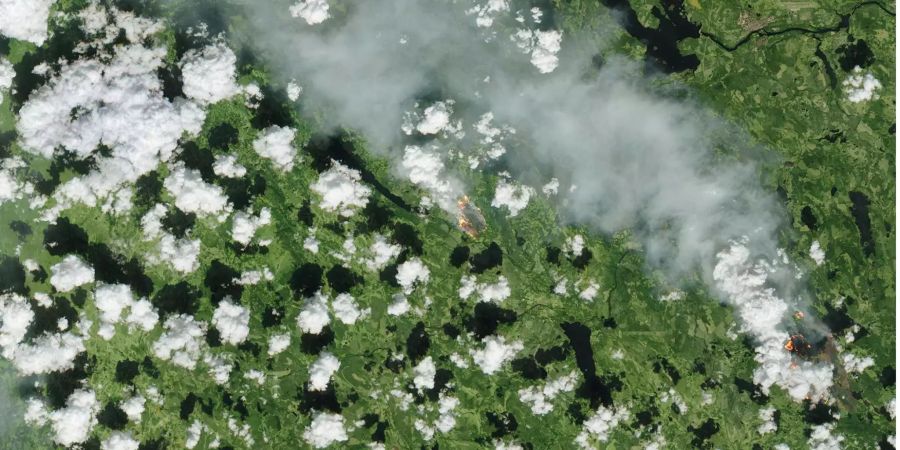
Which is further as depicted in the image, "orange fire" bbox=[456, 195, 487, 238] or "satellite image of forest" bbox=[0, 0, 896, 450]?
"orange fire" bbox=[456, 195, 487, 238]

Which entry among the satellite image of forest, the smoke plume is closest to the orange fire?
the satellite image of forest

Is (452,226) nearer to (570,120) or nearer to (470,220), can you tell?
(470,220)

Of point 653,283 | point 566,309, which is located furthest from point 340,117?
point 653,283

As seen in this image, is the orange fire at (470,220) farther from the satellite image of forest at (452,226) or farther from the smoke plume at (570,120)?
the smoke plume at (570,120)

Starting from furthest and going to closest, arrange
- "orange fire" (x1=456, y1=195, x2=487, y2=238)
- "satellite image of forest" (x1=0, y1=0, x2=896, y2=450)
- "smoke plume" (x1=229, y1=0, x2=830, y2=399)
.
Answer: "orange fire" (x1=456, y1=195, x2=487, y2=238), "smoke plume" (x1=229, y1=0, x2=830, y2=399), "satellite image of forest" (x1=0, y1=0, x2=896, y2=450)

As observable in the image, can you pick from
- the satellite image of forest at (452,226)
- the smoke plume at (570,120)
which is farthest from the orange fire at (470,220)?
the smoke plume at (570,120)

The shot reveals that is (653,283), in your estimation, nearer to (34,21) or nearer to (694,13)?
(694,13)

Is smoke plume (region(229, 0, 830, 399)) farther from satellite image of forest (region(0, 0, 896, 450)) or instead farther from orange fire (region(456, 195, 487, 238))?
orange fire (region(456, 195, 487, 238))

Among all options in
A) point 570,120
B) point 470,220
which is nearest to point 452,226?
point 470,220

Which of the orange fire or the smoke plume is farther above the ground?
the smoke plume
